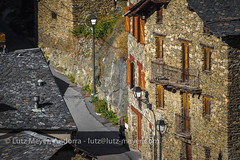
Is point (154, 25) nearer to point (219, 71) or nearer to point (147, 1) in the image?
point (147, 1)

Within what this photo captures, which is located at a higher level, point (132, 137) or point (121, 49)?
point (121, 49)

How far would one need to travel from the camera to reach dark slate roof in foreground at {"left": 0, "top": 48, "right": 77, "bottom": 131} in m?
30.5

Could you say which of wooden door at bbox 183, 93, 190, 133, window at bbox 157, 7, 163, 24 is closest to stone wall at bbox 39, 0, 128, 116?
window at bbox 157, 7, 163, 24

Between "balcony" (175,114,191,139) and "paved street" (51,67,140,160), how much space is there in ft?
21.5

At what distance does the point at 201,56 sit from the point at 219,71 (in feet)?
5.80

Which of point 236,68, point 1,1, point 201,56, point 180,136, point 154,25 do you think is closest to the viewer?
point 236,68

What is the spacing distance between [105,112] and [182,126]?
15.0 metres

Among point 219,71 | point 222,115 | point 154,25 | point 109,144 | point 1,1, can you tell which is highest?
point 1,1

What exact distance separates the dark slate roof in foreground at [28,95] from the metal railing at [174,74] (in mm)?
4894

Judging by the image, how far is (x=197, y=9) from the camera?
2733 cm

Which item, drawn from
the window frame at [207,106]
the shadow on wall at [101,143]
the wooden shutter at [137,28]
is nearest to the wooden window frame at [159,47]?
the wooden shutter at [137,28]

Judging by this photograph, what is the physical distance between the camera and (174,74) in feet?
99.0

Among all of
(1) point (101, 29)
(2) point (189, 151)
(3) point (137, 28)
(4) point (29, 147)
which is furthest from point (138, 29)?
(1) point (101, 29)

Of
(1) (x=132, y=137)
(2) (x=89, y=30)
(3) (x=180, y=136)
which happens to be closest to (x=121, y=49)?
(2) (x=89, y=30)
